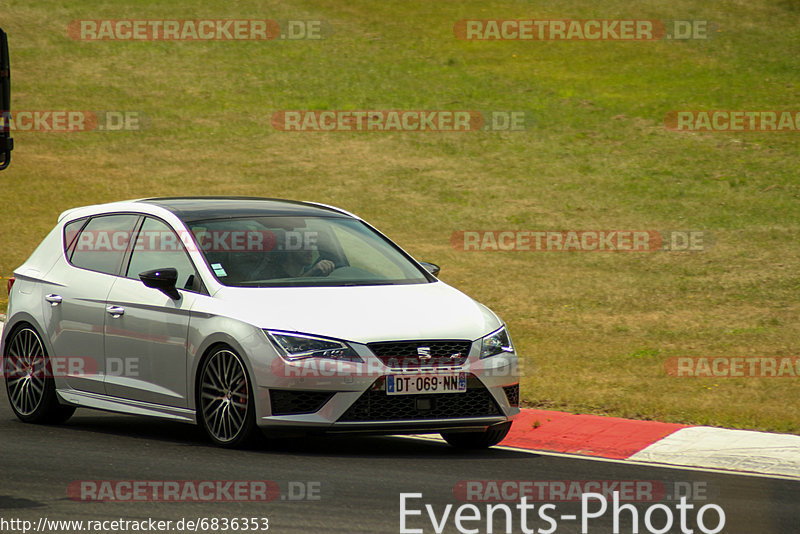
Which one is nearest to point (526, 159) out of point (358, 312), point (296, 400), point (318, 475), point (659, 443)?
point (659, 443)

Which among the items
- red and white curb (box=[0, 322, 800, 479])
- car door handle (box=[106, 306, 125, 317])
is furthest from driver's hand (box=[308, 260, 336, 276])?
red and white curb (box=[0, 322, 800, 479])

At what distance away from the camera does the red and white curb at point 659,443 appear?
8992 millimetres

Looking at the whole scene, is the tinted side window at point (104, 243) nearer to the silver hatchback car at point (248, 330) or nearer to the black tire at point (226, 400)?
the silver hatchback car at point (248, 330)

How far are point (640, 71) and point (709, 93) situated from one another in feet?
10.7

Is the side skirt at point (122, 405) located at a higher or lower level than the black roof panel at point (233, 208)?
lower

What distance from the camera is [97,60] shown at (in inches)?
1588

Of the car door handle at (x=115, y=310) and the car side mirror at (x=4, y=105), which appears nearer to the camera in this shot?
the car door handle at (x=115, y=310)

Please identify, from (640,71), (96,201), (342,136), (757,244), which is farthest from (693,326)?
(640,71)

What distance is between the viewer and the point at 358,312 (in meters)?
8.55

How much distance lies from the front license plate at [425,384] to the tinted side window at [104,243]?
8.52ft

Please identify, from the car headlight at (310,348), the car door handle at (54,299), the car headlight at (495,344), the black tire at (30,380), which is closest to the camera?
the car headlight at (310,348)

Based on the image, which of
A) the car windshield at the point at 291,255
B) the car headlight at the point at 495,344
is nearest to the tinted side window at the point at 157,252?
the car windshield at the point at 291,255

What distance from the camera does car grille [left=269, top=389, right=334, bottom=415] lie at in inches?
327

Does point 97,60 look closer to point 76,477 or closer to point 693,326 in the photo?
point 693,326
